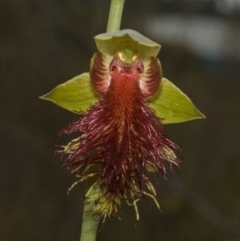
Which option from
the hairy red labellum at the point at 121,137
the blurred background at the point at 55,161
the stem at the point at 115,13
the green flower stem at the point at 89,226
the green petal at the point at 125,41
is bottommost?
the blurred background at the point at 55,161

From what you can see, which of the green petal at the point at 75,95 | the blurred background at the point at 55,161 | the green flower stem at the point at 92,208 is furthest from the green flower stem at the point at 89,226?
the blurred background at the point at 55,161

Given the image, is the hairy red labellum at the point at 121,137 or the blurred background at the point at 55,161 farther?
the blurred background at the point at 55,161

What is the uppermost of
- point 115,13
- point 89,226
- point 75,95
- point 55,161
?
point 115,13

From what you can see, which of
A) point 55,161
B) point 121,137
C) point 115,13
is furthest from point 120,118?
point 55,161

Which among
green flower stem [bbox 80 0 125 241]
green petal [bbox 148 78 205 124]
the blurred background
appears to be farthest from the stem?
the blurred background

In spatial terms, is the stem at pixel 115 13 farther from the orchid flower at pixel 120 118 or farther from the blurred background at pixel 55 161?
the blurred background at pixel 55 161

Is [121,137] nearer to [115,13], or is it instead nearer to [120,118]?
[120,118]
